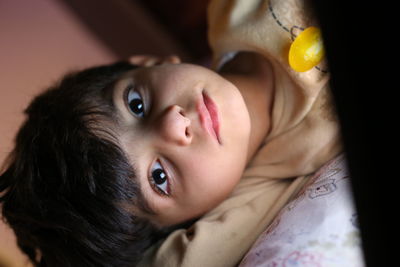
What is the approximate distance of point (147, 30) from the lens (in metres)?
1.47

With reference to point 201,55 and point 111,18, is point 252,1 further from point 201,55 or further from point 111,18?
point 111,18

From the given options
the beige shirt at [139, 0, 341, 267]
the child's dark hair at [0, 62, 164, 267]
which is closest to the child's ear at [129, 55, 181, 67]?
the beige shirt at [139, 0, 341, 267]

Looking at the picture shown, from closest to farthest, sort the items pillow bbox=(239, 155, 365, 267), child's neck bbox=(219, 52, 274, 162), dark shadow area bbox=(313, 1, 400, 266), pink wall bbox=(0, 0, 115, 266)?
dark shadow area bbox=(313, 1, 400, 266) → pillow bbox=(239, 155, 365, 267) → child's neck bbox=(219, 52, 274, 162) → pink wall bbox=(0, 0, 115, 266)

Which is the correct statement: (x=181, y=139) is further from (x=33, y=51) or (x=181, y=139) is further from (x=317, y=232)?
(x=33, y=51)

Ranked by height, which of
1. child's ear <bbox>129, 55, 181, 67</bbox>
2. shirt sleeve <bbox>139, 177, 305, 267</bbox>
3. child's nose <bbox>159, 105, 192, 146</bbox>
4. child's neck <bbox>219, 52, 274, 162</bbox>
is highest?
child's ear <bbox>129, 55, 181, 67</bbox>

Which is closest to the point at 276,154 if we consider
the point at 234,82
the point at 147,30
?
the point at 234,82

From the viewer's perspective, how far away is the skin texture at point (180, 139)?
2.42 ft

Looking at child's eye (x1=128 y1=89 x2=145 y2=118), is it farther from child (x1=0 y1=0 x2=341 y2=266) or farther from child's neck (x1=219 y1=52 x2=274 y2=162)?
child's neck (x1=219 y1=52 x2=274 y2=162)

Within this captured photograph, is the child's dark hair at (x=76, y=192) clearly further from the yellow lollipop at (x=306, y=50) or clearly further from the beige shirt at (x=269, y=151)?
the yellow lollipop at (x=306, y=50)

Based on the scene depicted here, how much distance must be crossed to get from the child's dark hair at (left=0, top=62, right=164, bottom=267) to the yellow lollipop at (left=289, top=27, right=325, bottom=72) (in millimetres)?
346

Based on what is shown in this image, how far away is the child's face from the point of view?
2.42 ft

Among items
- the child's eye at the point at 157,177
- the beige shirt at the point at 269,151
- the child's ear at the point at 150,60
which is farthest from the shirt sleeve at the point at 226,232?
the child's ear at the point at 150,60

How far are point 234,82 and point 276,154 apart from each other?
0.18 m

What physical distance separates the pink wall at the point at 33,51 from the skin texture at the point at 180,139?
571mm
